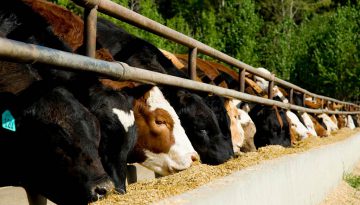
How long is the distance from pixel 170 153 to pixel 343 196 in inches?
99.9

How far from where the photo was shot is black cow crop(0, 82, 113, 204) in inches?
146

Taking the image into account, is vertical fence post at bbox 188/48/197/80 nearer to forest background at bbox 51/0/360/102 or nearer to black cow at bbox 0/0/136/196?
black cow at bbox 0/0/136/196

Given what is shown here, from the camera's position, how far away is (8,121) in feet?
11.6

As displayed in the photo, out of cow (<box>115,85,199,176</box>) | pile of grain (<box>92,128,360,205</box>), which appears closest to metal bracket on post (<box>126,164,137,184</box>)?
cow (<box>115,85,199,176</box>)

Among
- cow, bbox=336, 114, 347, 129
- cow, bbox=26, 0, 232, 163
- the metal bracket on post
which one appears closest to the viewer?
the metal bracket on post

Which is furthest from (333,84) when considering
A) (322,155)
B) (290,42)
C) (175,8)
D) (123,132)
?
(123,132)

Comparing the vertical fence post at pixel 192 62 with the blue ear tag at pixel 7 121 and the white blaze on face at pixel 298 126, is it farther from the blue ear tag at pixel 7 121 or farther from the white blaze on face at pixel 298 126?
the white blaze on face at pixel 298 126

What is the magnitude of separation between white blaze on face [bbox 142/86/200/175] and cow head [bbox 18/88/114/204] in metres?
1.82

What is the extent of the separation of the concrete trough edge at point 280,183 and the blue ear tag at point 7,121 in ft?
3.58

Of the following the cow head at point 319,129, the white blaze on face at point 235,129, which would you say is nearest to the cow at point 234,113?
the white blaze on face at point 235,129

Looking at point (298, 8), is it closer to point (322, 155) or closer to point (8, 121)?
point (322, 155)

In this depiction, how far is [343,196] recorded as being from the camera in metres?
7.19

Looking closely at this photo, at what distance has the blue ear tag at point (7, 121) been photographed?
3.51 metres

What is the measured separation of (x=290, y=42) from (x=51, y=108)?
35.4 m
